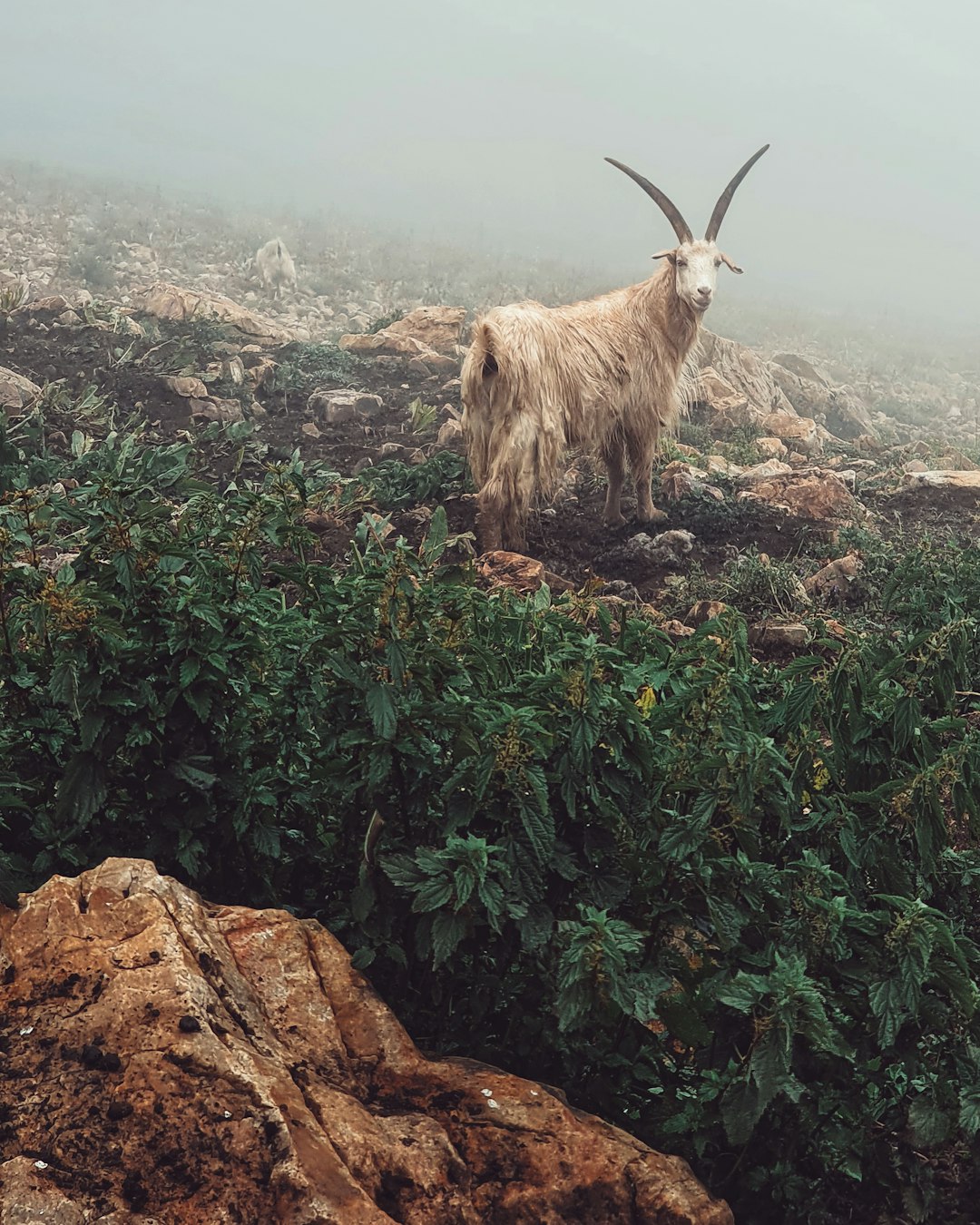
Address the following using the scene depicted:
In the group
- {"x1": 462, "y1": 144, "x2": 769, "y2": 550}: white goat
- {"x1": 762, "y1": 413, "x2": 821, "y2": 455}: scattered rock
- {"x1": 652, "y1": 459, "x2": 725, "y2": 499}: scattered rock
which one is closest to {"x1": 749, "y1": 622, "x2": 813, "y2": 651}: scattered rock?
{"x1": 462, "y1": 144, "x2": 769, "y2": 550}: white goat

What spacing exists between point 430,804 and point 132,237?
22335mm

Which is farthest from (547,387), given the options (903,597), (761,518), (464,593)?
(464,593)

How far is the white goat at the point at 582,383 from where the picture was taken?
6.59 metres

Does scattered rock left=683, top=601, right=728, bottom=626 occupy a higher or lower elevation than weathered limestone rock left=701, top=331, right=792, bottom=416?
lower

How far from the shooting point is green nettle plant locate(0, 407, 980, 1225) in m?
1.92

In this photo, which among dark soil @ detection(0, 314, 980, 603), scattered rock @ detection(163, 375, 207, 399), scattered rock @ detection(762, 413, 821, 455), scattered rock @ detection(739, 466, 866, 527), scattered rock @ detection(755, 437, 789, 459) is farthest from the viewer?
scattered rock @ detection(762, 413, 821, 455)

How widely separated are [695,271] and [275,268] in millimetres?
14205

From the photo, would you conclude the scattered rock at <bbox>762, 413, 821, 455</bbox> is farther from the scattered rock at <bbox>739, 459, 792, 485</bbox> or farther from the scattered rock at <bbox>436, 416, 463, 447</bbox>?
the scattered rock at <bbox>436, 416, 463, 447</bbox>

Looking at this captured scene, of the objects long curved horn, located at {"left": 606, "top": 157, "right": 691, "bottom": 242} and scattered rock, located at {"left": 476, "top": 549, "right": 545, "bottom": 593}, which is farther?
long curved horn, located at {"left": 606, "top": 157, "right": 691, "bottom": 242}

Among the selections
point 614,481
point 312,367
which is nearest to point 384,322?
point 312,367

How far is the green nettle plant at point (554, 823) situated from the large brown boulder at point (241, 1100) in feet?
0.47

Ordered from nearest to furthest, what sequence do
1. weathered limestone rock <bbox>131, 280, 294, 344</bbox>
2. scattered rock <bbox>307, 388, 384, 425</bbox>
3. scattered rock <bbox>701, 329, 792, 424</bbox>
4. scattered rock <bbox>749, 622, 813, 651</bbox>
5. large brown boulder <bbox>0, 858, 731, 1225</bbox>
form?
large brown boulder <bbox>0, 858, 731, 1225</bbox>
scattered rock <bbox>749, 622, 813, 651</bbox>
scattered rock <bbox>307, 388, 384, 425</bbox>
weathered limestone rock <bbox>131, 280, 294, 344</bbox>
scattered rock <bbox>701, 329, 792, 424</bbox>

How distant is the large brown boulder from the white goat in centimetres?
483

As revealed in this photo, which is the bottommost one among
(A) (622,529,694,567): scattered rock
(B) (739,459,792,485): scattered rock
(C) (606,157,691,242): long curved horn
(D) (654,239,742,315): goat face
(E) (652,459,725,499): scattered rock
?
(A) (622,529,694,567): scattered rock
